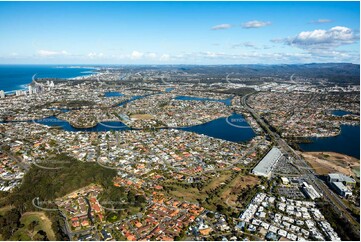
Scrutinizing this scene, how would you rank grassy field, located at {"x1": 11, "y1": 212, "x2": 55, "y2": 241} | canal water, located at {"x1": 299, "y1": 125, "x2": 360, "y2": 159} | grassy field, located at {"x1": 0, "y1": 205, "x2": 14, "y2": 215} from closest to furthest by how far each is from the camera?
grassy field, located at {"x1": 11, "y1": 212, "x2": 55, "y2": 241} → grassy field, located at {"x1": 0, "y1": 205, "x2": 14, "y2": 215} → canal water, located at {"x1": 299, "y1": 125, "x2": 360, "y2": 159}

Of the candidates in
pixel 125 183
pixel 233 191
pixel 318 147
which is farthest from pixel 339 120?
pixel 125 183

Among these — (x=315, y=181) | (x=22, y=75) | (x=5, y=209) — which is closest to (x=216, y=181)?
(x=315, y=181)

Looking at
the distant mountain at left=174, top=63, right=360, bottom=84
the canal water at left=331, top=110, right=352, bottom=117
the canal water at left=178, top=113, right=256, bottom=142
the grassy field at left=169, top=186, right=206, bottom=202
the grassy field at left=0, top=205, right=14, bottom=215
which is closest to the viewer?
the grassy field at left=0, top=205, right=14, bottom=215

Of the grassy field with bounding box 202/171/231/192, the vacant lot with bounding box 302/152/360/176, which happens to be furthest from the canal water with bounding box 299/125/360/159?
the grassy field with bounding box 202/171/231/192

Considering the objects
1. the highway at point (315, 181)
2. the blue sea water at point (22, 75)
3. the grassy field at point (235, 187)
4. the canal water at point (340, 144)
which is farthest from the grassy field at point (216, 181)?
the blue sea water at point (22, 75)

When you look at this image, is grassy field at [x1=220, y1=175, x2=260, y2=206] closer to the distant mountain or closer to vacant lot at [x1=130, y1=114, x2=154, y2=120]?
vacant lot at [x1=130, y1=114, x2=154, y2=120]

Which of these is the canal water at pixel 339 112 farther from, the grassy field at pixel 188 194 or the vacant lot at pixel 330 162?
Result: the grassy field at pixel 188 194

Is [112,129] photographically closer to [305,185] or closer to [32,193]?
[32,193]

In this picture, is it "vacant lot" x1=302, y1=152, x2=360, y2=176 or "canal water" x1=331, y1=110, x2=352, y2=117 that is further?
"canal water" x1=331, y1=110, x2=352, y2=117
